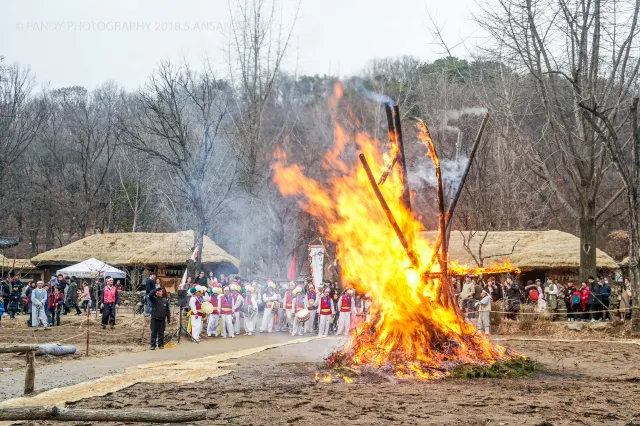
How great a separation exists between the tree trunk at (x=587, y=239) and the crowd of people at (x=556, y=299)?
49 cm

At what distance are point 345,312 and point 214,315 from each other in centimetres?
526

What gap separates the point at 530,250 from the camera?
39344 millimetres

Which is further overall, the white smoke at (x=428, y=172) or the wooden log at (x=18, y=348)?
the white smoke at (x=428, y=172)

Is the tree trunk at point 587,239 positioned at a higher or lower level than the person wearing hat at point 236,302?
higher

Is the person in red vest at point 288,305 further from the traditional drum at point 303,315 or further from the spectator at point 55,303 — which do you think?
the spectator at point 55,303

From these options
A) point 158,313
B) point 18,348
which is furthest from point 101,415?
point 158,313

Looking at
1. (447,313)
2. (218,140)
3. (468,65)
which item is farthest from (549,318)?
(218,140)

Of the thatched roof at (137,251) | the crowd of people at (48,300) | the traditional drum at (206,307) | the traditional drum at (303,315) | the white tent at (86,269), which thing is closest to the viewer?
the traditional drum at (206,307)

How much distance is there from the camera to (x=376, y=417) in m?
9.62

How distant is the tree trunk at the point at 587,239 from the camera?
27078mm

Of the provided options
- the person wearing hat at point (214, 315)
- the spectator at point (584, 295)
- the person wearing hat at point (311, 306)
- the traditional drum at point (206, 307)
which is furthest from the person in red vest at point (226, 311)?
the spectator at point (584, 295)

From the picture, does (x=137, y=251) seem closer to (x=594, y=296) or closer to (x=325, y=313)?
(x=325, y=313)

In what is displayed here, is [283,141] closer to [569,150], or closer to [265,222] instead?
[265,222]

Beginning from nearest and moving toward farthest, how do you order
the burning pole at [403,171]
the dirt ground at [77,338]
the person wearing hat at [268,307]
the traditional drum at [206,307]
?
1. the burning pole at [403,171]
2. the dirt ground at [77,338]
3. the traditional drum at [206,307]
4. the person wearing hat at [268,307]
